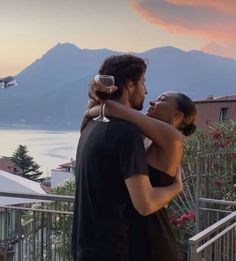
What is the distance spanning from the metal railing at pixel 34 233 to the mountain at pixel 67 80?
450cm

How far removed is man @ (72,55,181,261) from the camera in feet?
4.07

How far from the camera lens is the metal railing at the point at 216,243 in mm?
1631

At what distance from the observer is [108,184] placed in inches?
50.5

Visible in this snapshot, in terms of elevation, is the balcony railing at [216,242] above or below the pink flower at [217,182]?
below

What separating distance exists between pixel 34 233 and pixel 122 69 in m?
2.00

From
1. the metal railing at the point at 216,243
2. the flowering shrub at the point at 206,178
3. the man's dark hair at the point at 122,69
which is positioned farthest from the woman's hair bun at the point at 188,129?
the flowering shrub at the point at 206,178

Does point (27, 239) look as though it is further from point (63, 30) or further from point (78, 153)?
point (63, 30)

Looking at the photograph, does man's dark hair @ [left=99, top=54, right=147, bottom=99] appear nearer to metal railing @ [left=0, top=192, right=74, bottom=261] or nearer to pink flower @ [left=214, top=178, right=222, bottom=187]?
metal railing @ [left=0, top=192, right=74, bottom=261]

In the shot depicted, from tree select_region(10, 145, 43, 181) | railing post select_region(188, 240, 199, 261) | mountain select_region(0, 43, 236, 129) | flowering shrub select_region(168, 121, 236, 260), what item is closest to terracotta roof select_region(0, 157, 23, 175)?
mountain select_region(0, 43, 236, 129)

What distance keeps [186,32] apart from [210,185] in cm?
591

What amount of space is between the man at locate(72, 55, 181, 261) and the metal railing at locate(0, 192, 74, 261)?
1.68m

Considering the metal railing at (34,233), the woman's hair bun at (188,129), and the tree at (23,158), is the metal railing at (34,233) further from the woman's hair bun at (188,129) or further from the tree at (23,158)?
the tree at (23,158)

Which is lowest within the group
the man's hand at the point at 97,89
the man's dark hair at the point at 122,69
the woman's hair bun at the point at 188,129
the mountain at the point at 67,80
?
the woman's hair bun at the point at 188,129

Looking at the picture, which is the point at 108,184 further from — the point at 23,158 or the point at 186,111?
the point at 23,158
